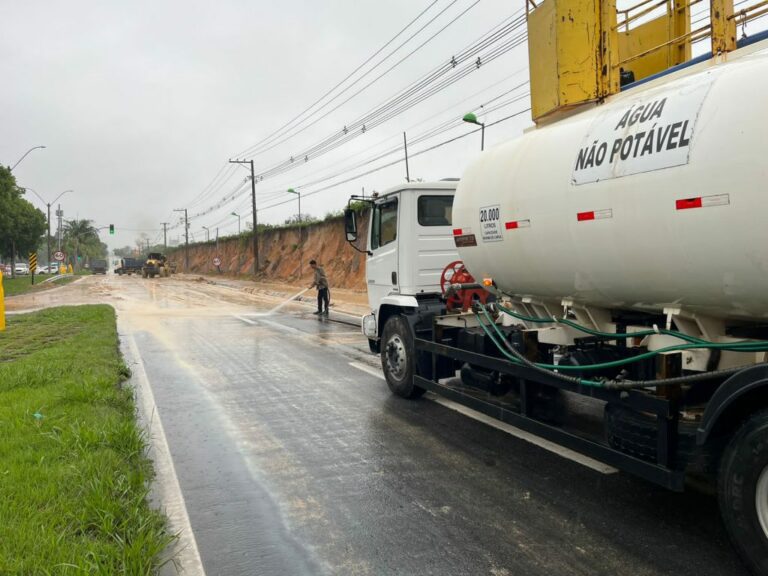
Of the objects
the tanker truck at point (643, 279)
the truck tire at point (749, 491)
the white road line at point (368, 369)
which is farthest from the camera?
the white road line at point (368, 369)

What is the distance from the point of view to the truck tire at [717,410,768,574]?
116 inches

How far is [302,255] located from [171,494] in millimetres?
41790

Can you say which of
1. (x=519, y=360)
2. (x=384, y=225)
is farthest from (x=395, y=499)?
(x=384, y=225)

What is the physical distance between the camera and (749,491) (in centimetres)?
299

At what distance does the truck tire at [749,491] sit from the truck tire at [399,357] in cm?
415

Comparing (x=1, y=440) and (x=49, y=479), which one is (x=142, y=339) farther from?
(x=49, y=479)

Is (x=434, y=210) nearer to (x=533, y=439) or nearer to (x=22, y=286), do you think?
(x=533, y=439)

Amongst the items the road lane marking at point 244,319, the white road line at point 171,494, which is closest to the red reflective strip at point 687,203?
the white road line at point 171,494

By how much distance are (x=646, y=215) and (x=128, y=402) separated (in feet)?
19.3

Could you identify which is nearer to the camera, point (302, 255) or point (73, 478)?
point (73, 478)

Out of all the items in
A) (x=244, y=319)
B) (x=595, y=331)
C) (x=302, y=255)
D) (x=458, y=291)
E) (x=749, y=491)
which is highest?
(x=302, y=255)

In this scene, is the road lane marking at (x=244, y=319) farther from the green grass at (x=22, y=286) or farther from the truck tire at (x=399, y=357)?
the green grass at (x=22, y=286)

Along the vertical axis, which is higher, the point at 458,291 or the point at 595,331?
the point at 458,291

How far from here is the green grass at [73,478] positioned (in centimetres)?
317
